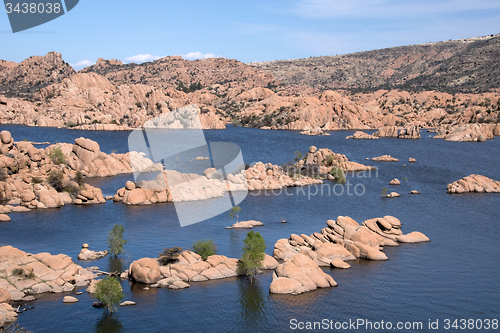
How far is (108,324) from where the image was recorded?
2941 cm

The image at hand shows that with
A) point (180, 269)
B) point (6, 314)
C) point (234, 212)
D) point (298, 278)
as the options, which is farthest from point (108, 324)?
point (234, 212)

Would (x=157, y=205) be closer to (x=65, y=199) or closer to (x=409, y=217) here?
(x=65, y=199)

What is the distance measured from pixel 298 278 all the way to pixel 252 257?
4308 millimetres

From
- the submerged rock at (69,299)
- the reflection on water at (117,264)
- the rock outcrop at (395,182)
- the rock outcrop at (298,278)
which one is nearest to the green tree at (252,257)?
the rock outcrop at (298,278)

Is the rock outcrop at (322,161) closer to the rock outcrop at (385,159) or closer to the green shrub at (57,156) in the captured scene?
the rock outcrop at (385,159)

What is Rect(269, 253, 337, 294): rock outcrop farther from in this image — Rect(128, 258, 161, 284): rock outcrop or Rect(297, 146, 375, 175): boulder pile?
Rect(297, 146, 375, 175): boulder pile

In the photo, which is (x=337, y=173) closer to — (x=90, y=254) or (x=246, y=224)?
(x=246, y=224)

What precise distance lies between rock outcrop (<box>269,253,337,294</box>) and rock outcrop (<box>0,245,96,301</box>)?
48.8ft

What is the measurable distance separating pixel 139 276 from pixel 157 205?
88.3ft

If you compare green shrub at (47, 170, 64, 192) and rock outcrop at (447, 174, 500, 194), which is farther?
rock outcrop at (447, 174, 500, 194)

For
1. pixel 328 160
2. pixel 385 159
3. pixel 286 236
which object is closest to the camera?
pixel 286 236

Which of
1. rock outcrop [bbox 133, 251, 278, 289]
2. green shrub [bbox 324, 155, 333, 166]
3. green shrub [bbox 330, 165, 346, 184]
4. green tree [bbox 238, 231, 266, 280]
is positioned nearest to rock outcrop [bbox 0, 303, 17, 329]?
rock outcrop [bbox 133, 251, 278, 289]

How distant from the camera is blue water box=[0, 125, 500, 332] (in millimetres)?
30859

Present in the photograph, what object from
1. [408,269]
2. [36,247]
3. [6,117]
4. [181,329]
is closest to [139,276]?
[181,329]
